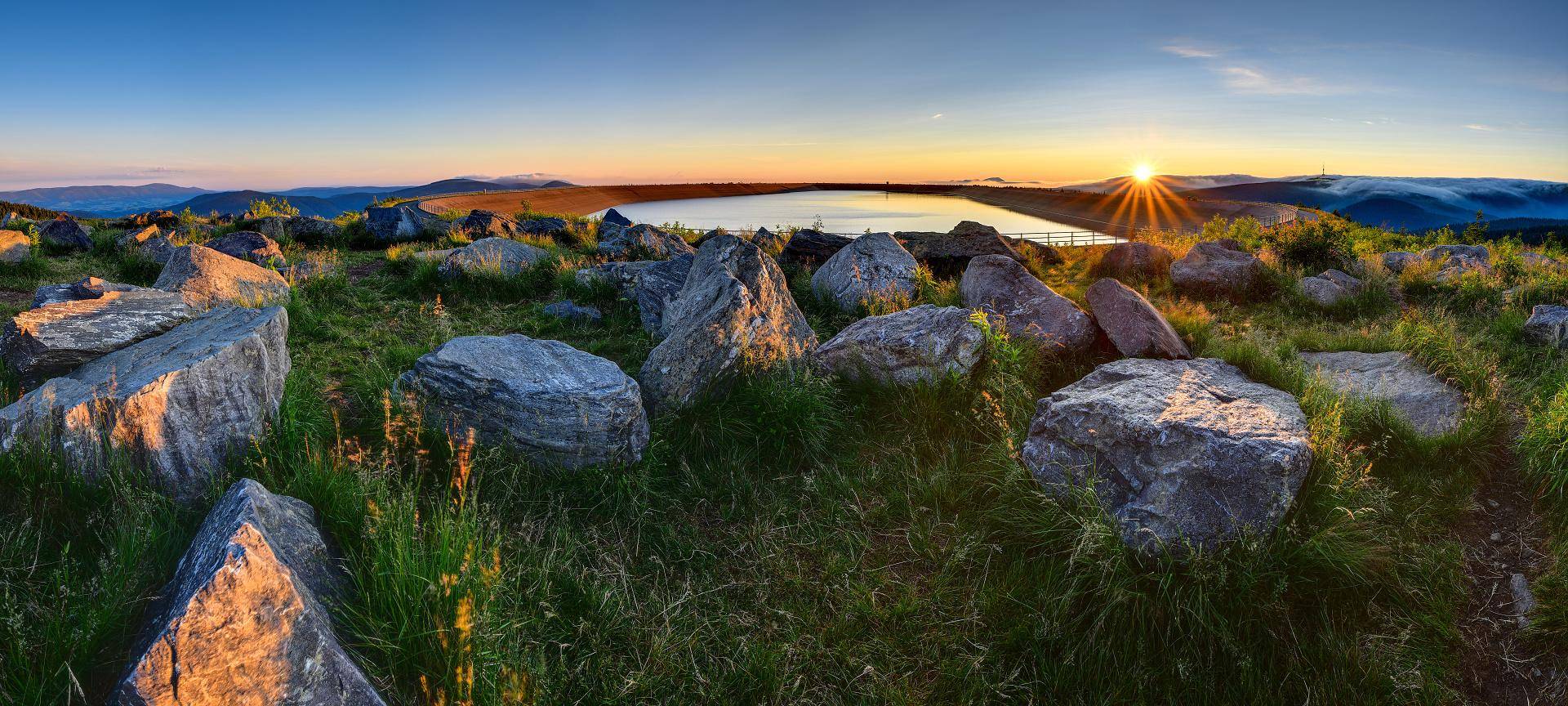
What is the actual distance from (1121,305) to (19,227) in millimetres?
25637

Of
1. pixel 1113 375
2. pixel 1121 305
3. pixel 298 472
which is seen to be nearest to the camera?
pixel 298 472

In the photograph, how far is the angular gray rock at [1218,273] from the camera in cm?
1220

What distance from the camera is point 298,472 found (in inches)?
170

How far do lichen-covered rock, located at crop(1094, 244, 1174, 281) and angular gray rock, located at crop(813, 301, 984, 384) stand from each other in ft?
27.1

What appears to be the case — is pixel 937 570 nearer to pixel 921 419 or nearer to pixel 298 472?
pixel 921 419

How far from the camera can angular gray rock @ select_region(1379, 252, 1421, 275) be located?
1430 cm

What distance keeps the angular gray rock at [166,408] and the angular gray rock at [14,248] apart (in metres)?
10.7

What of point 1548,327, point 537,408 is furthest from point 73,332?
point 1548,327

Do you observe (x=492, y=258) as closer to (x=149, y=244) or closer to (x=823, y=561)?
(x=149, y=244)

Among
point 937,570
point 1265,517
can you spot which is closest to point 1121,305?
point 1265,517

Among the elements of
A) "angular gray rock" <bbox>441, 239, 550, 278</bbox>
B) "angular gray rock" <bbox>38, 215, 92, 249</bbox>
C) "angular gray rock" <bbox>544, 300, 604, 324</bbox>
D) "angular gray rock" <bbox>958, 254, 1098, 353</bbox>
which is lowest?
"angular gray rock" <bbox>544, 300, 604, 324</bbox>

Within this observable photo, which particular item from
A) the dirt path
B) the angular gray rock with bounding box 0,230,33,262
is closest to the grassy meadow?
the dirt path

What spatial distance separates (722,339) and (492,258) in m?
7.53

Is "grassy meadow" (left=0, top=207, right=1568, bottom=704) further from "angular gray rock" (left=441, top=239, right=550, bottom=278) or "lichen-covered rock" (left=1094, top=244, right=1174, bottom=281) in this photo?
"lichen-covered rock" (left=1094, top=244, right=1174, bottom=281)
